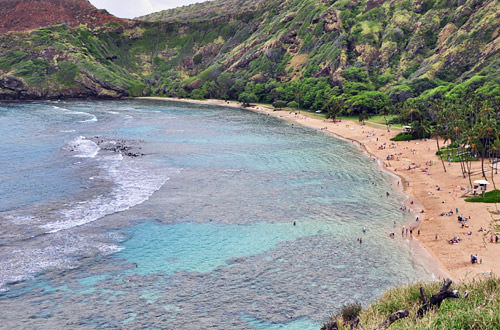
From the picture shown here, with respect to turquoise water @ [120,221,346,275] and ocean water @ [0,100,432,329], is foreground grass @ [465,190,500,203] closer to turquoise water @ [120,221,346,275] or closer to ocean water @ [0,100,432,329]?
ocean water @ [0,100,432,329]

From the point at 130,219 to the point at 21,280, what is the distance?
57.3ft

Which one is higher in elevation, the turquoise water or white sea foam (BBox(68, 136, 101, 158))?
white sea foam (BBox(68, 136, 101, 158))

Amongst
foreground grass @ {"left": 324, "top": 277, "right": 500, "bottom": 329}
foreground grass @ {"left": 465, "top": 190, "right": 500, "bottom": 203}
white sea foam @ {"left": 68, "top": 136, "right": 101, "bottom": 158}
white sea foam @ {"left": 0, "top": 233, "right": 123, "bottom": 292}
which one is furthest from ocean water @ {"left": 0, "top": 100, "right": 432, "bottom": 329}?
foreground grass @ {"left": 465, "top": 190, "right": 500, "bottom": 203}

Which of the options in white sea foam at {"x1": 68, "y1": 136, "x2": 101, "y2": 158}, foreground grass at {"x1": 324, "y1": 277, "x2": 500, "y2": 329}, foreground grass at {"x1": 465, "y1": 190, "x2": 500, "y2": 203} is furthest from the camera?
white sea foam at {"x1": 68, "y1": 136, "x2": 101, "y2": 158}

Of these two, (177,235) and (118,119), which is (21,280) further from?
(118,119)

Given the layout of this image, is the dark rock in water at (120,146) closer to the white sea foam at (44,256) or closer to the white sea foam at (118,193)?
the white sea foam at (118,193)

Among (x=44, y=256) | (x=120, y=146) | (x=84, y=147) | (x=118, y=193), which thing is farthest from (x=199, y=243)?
(x=84, y=147)

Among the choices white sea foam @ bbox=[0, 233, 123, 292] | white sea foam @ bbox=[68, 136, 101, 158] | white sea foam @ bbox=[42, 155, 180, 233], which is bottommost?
white sea foam @ bbox=[0, 233, 123, 292]

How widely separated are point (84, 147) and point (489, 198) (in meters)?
88.6

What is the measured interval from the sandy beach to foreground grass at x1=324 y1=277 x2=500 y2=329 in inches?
174

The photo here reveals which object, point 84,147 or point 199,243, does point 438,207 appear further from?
point 84,147

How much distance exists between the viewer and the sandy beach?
4531cm

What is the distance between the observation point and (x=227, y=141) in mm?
114625

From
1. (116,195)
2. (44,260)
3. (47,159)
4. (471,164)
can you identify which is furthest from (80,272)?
(471,164)
